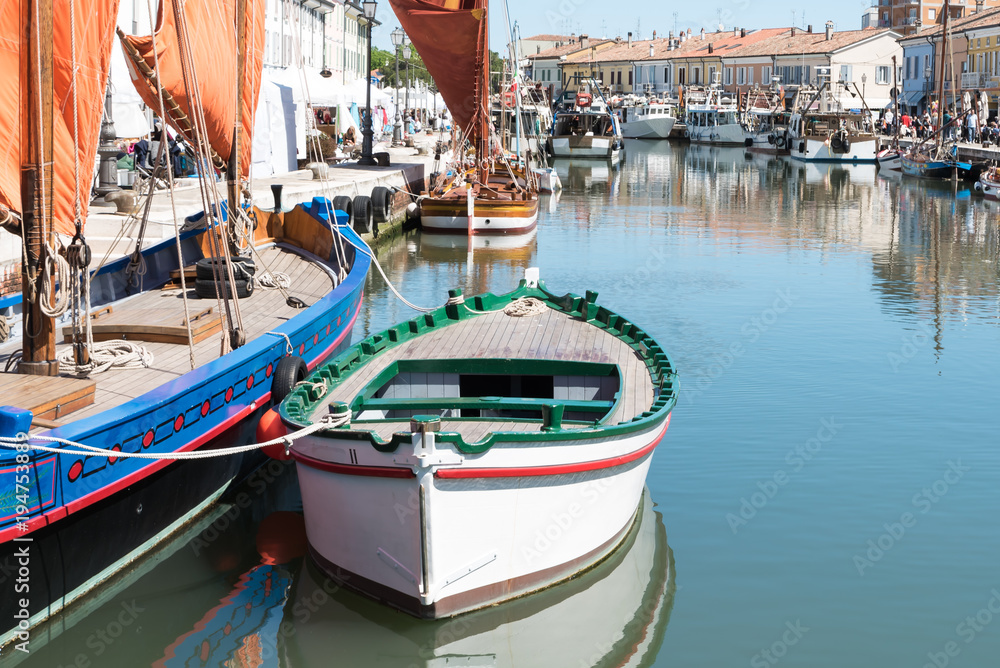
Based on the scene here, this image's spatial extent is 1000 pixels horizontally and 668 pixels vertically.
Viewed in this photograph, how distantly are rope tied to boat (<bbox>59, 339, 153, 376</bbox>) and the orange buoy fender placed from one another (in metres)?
1.56

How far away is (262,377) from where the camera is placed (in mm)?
10805

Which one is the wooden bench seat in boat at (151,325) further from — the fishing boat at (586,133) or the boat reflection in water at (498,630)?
the fishing boat at (586,133)

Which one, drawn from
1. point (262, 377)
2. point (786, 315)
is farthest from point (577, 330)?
point (786, 315)

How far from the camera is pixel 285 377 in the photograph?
10.5m

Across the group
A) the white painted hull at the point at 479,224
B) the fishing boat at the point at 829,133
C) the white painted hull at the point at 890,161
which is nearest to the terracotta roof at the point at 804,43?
the fishing boat at the point at 829,133

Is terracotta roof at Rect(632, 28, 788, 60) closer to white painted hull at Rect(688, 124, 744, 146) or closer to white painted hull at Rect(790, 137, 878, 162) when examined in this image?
white painted hull at Rect(688, 124, 744, 146)

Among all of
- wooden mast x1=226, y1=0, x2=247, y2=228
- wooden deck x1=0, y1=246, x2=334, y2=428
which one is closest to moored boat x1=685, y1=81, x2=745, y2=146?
wooden deck x1=0, y1=246, x2=334, y2=428

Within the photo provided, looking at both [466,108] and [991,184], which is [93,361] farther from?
[991,184]

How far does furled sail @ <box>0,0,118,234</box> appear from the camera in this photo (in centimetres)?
862

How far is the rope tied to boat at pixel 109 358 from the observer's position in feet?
31.2

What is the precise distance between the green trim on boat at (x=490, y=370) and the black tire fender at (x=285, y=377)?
0.46 metres

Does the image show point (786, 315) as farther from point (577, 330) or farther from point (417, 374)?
point (417, 374)

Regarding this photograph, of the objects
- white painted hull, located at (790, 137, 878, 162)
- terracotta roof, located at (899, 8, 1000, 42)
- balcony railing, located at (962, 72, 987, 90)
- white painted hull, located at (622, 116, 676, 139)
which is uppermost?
terracotta roof, located at (899, 8, 1000, 42)

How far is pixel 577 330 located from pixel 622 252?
16.0m
